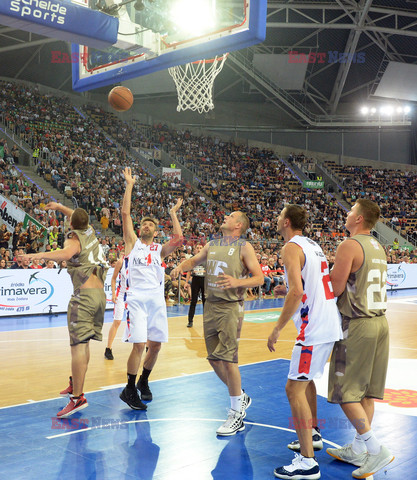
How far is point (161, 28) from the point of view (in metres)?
8.42

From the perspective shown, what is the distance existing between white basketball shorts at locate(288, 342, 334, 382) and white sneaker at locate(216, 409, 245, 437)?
1.19 m

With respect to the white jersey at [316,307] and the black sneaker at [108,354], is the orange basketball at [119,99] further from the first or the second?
the white jersey at [316,307]

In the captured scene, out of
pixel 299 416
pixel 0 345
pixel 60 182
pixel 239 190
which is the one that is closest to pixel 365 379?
pixel 299 416

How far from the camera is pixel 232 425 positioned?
500cm

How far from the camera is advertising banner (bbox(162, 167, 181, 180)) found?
2895 centimetres

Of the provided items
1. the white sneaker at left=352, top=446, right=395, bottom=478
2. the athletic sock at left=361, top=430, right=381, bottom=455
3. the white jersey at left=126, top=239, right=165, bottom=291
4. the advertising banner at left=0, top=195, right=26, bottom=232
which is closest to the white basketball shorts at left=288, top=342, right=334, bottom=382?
the athletic sock at left=361, top=430, right=381, bottom=455

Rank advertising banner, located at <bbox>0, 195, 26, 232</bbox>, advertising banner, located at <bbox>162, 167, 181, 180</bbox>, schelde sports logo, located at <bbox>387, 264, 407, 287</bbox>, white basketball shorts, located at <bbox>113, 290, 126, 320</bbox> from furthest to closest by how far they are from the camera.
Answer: advertising banner, located at <bbox>162, 167, 181, 180</bbox> → schelde sports logo, located at <bbox>387, 264, 407, 287</bbox> → advertising banner, located at <bbox>0, 195, 26, 232</bbox> → white basketball shorts, located at <bbox>113, 290, 126, 320</bbox>

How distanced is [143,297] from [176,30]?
187 inches

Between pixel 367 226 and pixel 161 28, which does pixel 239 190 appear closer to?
pixel 161 28

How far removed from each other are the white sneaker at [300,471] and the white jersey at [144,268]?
253 centimetres

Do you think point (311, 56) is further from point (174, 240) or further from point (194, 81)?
point (174, 240)

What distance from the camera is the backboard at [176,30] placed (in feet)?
25.4

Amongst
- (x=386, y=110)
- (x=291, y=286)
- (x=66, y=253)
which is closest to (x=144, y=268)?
(x=66, y=253)

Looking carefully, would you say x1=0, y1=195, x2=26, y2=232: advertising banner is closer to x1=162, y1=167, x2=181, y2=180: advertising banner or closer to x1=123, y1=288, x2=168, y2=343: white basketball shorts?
x1=162, y1=167, x2=181, y2=180: advertising banner
